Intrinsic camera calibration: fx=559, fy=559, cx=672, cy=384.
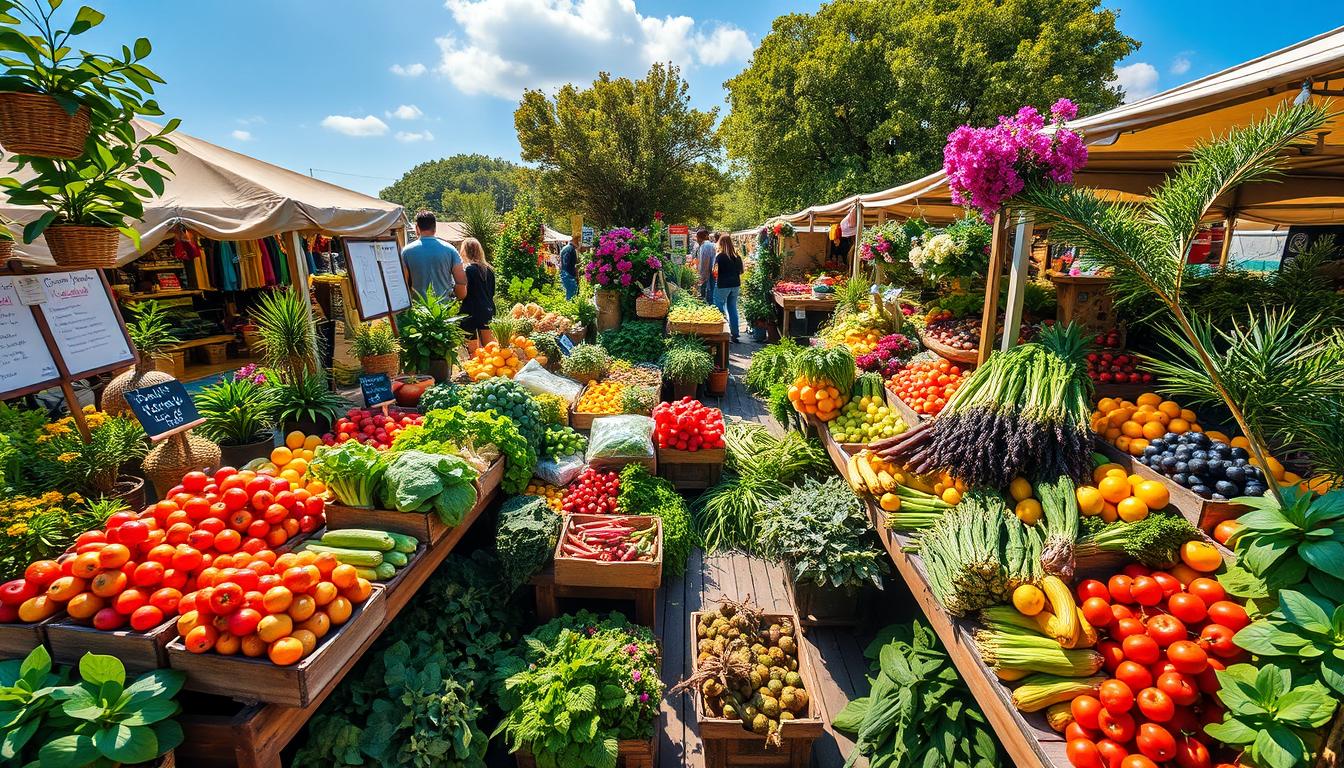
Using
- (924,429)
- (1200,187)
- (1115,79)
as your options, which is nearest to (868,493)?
(924,429)

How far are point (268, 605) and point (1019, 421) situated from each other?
3222mm

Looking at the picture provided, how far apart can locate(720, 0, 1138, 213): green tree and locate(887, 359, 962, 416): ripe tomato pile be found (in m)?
15.7

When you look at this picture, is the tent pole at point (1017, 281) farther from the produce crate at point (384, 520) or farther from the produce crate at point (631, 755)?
the produce crate at point (384, 520)

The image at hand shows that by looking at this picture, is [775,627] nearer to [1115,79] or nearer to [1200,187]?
[1200,187]

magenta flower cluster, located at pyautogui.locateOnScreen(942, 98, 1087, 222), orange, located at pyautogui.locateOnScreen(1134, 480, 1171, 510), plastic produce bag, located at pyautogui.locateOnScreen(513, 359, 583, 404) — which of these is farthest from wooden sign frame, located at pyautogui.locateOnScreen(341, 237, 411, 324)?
orange, located at pyautogui.locateOnScreen(1134, 480, 1171, 510)

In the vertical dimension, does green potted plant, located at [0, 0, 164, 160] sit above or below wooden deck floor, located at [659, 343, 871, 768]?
above

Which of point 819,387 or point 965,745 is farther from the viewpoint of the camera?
point 819,387

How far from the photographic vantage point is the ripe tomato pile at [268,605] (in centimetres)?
183

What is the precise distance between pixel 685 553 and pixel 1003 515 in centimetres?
207

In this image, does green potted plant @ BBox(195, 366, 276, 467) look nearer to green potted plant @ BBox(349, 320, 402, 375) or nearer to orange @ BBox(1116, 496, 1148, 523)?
green potted plant @ BBox(349, 320, 402, 375)

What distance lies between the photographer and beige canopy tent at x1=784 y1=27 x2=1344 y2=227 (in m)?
1.88

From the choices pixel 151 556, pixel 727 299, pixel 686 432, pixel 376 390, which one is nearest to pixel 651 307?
pixel 686 432

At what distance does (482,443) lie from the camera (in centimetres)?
350

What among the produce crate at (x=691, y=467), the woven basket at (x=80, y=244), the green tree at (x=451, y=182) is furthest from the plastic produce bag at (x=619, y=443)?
the green tree at (x=451, y=182)
